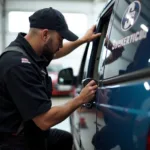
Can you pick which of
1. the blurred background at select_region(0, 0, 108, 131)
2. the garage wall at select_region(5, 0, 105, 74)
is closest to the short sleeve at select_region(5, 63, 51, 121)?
the blurred background at select_region(0, 0, 108, 131)

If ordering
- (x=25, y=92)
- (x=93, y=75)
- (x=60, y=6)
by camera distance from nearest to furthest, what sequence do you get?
1. (x=25, y=92)
2. (x=93, y=75)
3. (x=60, y=6)

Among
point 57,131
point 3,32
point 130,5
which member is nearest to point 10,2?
point 3,32

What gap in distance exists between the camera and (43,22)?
2215mm

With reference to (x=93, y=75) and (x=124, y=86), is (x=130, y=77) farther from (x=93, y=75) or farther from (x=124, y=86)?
(x=93, y=75)

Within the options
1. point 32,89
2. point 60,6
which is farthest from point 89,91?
point 60,6

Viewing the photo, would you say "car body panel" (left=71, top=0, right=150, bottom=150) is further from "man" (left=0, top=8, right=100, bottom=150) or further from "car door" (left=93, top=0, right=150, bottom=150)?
"man" (left=0, top=8, right=100, bottom=150)

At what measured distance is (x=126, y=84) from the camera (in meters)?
1.50

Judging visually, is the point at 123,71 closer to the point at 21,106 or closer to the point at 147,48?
the point at 147,48

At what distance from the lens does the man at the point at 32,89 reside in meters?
2.00

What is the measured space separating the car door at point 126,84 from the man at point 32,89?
0.91 ft

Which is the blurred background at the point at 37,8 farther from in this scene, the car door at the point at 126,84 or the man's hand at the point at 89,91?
the car door at the point at 126,84

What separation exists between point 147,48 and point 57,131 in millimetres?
1702

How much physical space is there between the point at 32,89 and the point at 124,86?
27.7 inches

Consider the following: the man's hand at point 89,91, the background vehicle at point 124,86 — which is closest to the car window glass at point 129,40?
the background vehicle at point 124,86
